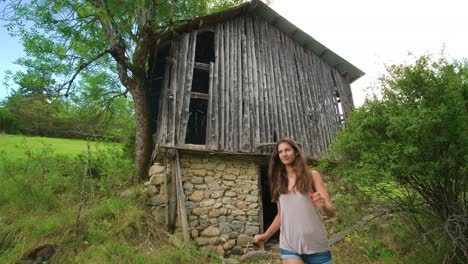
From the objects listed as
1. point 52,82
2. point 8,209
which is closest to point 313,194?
point 8,209

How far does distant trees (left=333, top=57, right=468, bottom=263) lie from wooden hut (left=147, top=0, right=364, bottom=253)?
3.18 metres

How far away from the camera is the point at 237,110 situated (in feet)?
25.0

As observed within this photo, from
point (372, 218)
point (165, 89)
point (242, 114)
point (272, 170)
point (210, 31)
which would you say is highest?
point (210, 31)

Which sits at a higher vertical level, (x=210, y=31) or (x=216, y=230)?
(x=210, y=31)

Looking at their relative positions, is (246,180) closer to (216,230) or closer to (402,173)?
(216,230)

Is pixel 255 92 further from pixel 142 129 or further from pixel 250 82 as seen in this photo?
pixel 142 129

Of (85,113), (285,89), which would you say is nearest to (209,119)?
(285,89)

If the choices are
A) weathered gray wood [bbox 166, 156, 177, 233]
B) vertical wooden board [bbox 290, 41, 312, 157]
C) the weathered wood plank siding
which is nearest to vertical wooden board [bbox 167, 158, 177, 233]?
weathered gray wood [bbox 166, 156, 177, 233]

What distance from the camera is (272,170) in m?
2.73

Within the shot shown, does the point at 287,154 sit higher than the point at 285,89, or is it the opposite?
the point at 285,89

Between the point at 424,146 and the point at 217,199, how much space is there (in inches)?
174

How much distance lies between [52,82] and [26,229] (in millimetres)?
4074

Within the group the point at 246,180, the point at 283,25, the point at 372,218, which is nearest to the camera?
the point at 372,218

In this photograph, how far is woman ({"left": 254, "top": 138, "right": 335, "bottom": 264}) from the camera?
218cm
